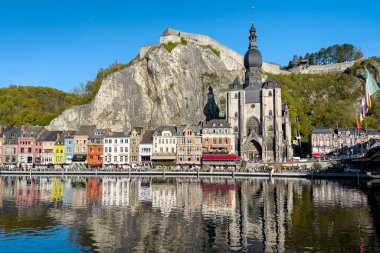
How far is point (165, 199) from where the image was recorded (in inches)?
1565

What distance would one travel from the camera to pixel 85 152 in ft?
272

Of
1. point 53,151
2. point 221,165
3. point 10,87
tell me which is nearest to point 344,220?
point 221,165

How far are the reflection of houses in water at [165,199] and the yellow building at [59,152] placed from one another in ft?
138

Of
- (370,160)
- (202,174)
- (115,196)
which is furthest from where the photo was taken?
(202,174)

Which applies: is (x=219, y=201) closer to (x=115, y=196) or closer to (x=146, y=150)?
(x=115, y=196)

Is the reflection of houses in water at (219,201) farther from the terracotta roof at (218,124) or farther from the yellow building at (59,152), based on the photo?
the yellow building at (59,152)

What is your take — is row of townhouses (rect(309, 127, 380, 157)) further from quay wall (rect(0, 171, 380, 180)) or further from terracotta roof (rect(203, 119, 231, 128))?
terracotta roof (rect(203, 119, 231, 128))

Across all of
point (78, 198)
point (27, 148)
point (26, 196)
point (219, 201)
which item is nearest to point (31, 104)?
point (27, 148)

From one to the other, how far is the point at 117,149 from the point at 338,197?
5111 cm

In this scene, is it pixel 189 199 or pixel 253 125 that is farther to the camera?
pixel 253 125

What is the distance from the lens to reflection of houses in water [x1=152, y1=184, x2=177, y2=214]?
34834mm

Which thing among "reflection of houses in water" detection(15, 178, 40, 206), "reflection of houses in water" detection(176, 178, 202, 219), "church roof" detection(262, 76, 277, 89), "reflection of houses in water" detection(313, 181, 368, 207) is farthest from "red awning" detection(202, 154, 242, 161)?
"reflection of houses in water" detection(15, 178, 40, 206)

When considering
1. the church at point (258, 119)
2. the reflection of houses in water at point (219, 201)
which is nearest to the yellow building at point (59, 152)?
the church at point (258, 119)

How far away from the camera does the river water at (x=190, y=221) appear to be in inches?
874
